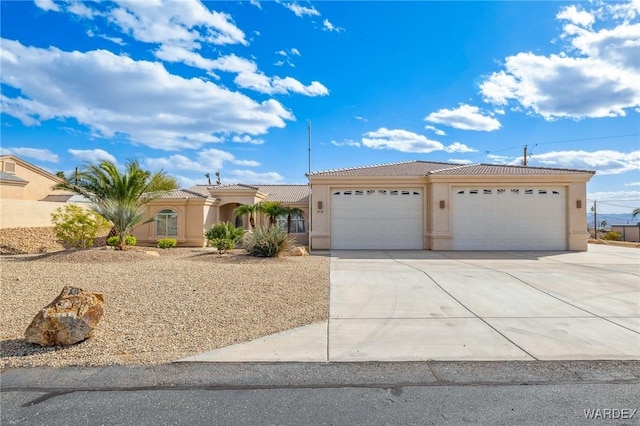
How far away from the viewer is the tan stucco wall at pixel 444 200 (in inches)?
707

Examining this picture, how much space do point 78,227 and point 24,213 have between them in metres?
7.93

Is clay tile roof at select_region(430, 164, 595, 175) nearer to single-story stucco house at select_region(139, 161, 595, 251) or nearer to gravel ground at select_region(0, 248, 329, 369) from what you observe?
single-story stucco house at select_region(139, 161, 595, 251)

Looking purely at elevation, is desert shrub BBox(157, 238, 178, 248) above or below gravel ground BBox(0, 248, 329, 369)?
above

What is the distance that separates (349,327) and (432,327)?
135 cm

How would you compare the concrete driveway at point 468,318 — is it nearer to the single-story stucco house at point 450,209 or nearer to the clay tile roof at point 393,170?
the single-story stucco house at point 450,209

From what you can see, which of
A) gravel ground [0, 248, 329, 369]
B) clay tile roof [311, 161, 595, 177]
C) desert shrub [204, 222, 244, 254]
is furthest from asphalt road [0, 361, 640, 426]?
clay tile roof [311, 161, 595, 177]

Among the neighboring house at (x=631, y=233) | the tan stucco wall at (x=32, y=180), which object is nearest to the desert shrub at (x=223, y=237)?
the tan stucco wall at (x=32, y=180)

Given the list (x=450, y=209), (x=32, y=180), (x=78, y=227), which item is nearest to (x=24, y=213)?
(x=78, y=227)

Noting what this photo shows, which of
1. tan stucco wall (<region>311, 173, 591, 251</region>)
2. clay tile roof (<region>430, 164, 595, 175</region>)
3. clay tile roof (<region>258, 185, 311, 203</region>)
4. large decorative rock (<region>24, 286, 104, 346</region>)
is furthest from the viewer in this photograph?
clay tile roof (<region>258, 185, 311, 203</region>)

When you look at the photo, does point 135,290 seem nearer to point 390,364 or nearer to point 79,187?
point 390,364

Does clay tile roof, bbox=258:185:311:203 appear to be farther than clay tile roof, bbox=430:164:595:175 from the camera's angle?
Yes

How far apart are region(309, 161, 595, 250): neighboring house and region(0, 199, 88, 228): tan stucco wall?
15.9 m

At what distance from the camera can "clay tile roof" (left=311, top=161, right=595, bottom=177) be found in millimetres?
18281

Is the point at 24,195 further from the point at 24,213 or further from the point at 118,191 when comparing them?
the point at 118,191
